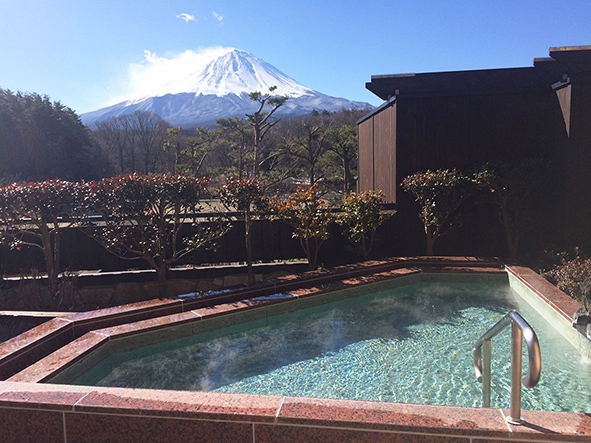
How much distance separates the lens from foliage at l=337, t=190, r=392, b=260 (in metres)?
7.07

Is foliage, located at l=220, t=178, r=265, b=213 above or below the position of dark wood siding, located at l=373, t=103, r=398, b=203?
below

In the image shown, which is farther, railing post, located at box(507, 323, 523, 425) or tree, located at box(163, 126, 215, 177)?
tree, located at box(163, 126, 215, 177)

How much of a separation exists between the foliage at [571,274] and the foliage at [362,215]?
2501 mm

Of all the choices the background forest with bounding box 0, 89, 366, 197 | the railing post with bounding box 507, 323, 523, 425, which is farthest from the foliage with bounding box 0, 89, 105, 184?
the railing post with bounding box 507, 323, 523, 425

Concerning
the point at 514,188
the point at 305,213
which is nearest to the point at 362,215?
the point at 305,213

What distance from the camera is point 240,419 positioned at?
7.45 ft

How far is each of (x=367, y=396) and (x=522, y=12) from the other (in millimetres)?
9772

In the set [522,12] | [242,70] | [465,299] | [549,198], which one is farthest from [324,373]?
[242,70]

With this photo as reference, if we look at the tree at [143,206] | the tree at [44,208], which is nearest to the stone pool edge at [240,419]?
the tree at [143,206]

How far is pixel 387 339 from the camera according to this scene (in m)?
4.59

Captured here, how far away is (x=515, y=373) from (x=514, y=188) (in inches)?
220

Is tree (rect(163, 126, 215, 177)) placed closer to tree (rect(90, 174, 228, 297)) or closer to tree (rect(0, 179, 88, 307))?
tree (rect(0, 179, 88, 307))

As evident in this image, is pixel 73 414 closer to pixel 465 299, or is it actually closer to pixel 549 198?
pixel 465 299

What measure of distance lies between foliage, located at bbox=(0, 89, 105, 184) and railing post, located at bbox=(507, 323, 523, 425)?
84.3 ft
